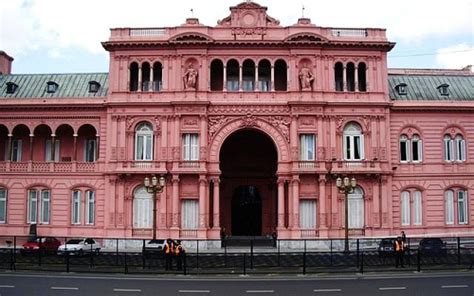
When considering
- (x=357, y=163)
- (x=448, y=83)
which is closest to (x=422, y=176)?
(x=357, y=163)

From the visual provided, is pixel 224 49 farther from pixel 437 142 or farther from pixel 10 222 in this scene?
pixel 10 222

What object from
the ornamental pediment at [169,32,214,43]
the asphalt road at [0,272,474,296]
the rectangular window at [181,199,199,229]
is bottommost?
the asphalt road at [0,272,474,296]

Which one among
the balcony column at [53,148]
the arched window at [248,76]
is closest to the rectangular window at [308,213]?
the arched window at [248,76]

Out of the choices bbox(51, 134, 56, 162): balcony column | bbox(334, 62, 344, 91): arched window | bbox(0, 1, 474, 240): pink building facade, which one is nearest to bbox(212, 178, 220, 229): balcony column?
bbox(0, 1, 474, 240): pink building facade

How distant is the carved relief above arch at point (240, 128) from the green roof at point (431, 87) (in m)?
11.7

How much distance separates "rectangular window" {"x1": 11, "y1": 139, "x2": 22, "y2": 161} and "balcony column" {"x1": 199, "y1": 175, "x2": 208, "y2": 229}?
59.8ft

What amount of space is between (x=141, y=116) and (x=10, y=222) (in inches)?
601

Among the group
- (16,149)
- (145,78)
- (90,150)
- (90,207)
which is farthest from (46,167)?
(145,78)

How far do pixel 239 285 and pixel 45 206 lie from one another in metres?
29.5

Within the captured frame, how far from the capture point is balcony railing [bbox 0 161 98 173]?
47625 mm

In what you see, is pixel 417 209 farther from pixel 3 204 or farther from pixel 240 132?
pixel 3 204

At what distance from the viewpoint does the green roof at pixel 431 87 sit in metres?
49.8

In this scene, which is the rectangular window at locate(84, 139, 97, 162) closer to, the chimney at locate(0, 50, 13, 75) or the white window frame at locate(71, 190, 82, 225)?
the white window frame at locate(71, 190, 82, 225)

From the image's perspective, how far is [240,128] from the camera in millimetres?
45875
